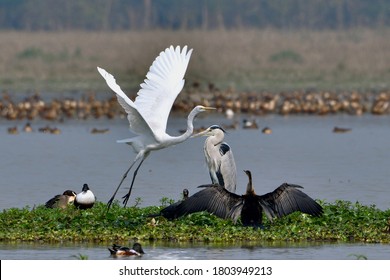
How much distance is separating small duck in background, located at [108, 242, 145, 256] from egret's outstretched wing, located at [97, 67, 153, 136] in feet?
6.71

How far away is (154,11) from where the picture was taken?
261 ft

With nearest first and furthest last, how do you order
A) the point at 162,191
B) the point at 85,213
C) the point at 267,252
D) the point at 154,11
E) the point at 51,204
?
the point at 267,252, the point at 85,213, the point at 51,204, the point at 162,191, the point at 154,11

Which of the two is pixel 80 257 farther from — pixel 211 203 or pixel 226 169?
pixel 226 169

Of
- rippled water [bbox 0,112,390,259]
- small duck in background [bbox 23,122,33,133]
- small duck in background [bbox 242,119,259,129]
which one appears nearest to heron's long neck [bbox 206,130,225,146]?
rippled water [bbox 0,112,390,259]

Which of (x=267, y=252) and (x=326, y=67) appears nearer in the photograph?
(x=267, y=252)

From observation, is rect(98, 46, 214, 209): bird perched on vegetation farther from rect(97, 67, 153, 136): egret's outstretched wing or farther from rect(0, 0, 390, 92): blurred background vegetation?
rect(0, 0, 390, 92): blurred background vegetation

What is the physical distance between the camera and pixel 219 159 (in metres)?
14.5

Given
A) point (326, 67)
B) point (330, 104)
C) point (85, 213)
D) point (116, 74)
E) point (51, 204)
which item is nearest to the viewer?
point (85, 213)

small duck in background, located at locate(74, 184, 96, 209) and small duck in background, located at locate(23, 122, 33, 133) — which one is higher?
small duck in background, located at locate(23, 122, 33, 133)

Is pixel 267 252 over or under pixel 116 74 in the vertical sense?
under

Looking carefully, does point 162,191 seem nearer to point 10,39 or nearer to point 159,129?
point 159,129

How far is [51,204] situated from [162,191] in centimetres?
322

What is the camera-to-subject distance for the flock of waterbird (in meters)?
13.0

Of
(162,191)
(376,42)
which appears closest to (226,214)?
(162,191)
